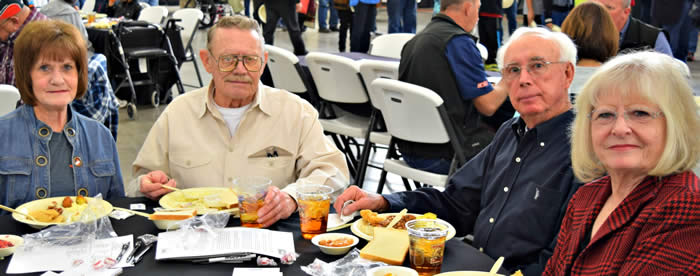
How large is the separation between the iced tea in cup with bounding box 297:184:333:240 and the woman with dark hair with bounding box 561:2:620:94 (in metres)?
2.22

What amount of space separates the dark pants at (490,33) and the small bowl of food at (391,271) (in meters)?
6.82

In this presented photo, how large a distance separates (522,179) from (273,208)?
771 mm

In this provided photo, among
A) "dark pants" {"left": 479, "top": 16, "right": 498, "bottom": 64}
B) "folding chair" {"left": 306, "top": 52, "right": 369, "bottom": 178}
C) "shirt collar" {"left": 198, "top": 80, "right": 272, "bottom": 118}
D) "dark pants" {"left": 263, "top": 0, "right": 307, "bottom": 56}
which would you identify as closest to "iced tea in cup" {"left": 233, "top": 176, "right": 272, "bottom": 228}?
"shirt collar" {"left": 198, "top": 80, "right": 272, "bottom": 118}

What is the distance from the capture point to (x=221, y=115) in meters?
2.52

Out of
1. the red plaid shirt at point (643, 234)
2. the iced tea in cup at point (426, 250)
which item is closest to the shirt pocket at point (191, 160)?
the iced tea in cup at point (426, 250)

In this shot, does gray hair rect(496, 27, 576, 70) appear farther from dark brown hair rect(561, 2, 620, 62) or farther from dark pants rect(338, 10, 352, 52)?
dark pants rect(338, 10, 352, 52)

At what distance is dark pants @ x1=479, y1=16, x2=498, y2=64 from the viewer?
8.20 m

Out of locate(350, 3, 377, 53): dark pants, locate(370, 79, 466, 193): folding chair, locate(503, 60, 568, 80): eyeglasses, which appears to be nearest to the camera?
locate(503, 60, 568, 80): eyeglasses

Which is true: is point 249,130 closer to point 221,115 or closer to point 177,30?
point 221,115

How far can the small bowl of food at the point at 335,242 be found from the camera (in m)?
1.75

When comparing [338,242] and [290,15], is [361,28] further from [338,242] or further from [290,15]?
[338,242]

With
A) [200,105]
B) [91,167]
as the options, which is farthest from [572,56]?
[91,167]

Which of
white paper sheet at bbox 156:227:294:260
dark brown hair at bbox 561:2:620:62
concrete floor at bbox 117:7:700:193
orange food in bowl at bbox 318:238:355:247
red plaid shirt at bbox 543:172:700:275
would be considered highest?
dark brown hair at bbox 561:2:620:62

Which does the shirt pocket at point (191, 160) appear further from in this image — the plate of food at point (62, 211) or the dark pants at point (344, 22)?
the dark pants at point (344, 22)
